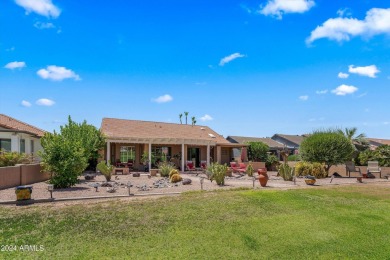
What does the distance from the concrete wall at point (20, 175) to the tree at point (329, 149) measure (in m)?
20.0

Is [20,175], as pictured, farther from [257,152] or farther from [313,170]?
[257,152]

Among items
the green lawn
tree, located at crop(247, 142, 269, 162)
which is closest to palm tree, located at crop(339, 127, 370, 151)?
tree, located at crop(247, 142, 269, 162)

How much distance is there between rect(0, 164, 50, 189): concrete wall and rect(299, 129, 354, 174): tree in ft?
65.6

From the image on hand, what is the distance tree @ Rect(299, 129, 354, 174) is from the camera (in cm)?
2494

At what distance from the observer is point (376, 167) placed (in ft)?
82.4

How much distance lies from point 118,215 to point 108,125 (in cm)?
2211

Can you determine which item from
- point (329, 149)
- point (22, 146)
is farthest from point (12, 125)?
point (329, 149)

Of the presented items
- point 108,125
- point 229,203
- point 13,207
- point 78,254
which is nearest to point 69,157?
point 13,207

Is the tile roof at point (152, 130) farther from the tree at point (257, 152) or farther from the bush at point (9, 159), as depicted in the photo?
the bush at point (9, 159)

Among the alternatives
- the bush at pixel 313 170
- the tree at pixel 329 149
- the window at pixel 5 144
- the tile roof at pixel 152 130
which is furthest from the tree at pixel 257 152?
the window at pixel 5 144

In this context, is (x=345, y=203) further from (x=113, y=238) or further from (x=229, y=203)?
(x=113, y=238)

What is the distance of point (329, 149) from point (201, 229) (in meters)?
19.3

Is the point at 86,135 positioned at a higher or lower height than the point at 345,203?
higher

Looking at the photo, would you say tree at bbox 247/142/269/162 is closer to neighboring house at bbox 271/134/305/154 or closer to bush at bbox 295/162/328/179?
bush at bbox 295/162/328/179
